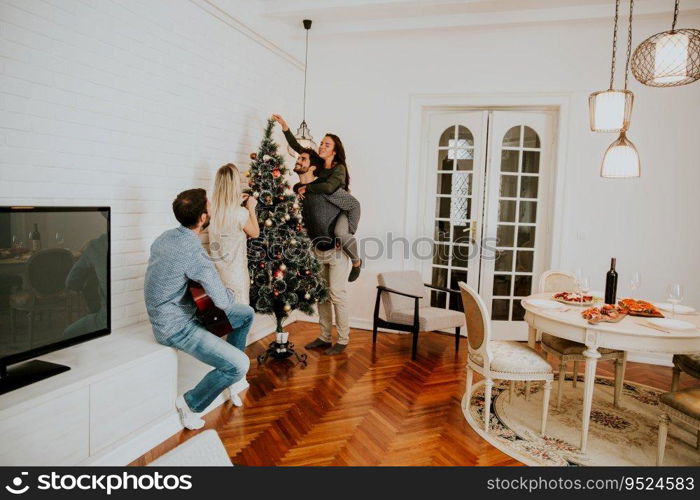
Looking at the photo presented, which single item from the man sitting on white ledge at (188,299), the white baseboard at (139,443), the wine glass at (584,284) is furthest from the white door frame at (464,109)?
the white baseboard at (139,443)

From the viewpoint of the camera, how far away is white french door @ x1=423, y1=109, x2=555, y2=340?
5.07 metres

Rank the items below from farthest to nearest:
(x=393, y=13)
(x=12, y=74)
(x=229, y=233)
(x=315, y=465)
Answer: (x=393, y=13) < (x=229, y=233) < (x=315, y=465) < (x=12, y=74)

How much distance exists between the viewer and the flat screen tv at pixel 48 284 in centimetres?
214

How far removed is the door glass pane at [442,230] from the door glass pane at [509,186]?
68 cm

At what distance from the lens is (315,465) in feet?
8.50

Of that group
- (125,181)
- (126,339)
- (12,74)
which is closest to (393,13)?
(125,181)

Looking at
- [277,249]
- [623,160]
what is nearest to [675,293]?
[623,160]

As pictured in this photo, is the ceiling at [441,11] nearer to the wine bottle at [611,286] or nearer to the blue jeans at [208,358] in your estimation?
the wine bottle at [611,286]

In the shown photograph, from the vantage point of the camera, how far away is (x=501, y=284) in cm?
522

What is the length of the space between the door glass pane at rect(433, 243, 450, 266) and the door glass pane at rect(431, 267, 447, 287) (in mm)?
69

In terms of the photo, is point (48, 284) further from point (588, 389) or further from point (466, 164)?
point (466, 164)

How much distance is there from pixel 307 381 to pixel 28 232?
2.27 metres

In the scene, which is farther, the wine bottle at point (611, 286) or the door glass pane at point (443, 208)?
the door glass pane at point (443, 208)

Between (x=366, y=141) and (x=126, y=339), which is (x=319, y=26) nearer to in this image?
(x=366, y=141)
